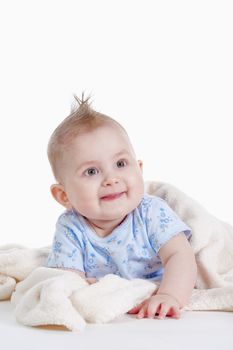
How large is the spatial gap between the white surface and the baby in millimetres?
259

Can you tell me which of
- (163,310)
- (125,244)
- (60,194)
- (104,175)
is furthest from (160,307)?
(60,194)

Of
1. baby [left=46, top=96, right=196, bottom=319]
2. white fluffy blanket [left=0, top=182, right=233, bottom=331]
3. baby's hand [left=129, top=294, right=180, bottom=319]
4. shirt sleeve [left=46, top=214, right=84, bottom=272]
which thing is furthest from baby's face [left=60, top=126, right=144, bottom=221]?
baby's hand [left=129, top=294, right=180, bottom=319]

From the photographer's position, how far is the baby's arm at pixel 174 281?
1892 mm

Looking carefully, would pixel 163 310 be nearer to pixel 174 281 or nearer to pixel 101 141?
pixel 174 281

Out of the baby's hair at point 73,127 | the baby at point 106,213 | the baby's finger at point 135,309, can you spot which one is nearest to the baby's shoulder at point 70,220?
the baby at point 106,213

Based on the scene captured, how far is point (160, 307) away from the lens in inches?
74.7

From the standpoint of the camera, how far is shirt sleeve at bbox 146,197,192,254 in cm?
215

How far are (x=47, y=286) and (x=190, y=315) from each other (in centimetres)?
37

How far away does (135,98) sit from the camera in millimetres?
3832

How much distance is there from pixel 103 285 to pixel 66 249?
31 cm

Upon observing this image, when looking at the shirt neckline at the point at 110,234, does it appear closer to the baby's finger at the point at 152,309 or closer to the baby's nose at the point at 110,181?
the baby's nose at the point at 110,181

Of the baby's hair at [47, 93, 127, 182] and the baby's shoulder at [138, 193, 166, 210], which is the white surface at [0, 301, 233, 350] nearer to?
the baby's shoulder at [138, 193, 166, 210]

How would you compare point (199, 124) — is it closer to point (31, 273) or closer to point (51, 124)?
point (51, 124)

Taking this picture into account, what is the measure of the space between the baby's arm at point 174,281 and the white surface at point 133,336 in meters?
0.04
